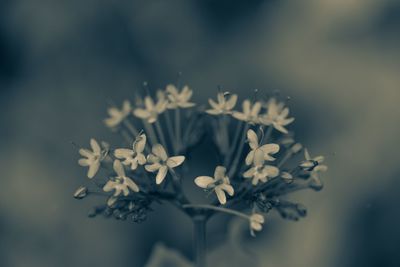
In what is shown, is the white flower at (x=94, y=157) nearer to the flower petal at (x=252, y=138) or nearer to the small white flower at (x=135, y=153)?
the small white flower at (x=135, y=153)

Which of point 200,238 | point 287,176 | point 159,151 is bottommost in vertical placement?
point 200,238

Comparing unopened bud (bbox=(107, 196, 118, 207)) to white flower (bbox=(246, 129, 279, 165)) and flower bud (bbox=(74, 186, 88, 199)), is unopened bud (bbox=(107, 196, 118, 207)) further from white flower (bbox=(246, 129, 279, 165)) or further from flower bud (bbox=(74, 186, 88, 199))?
white flower (bbox=(246, 129, 279, 165))

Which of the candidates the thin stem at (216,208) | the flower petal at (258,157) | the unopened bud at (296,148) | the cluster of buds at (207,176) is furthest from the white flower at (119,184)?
the unopened bud at (296,148)

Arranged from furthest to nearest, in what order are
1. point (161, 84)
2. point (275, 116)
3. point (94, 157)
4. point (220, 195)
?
point (161, 84), point (275, 116), point (94, 157), point (220, 195)

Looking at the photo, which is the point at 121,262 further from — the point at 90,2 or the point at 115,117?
the point at 90,2

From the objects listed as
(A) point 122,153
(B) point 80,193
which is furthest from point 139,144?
(B) point 80,193

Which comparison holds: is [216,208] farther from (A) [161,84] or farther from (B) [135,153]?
(A) [161,84]
